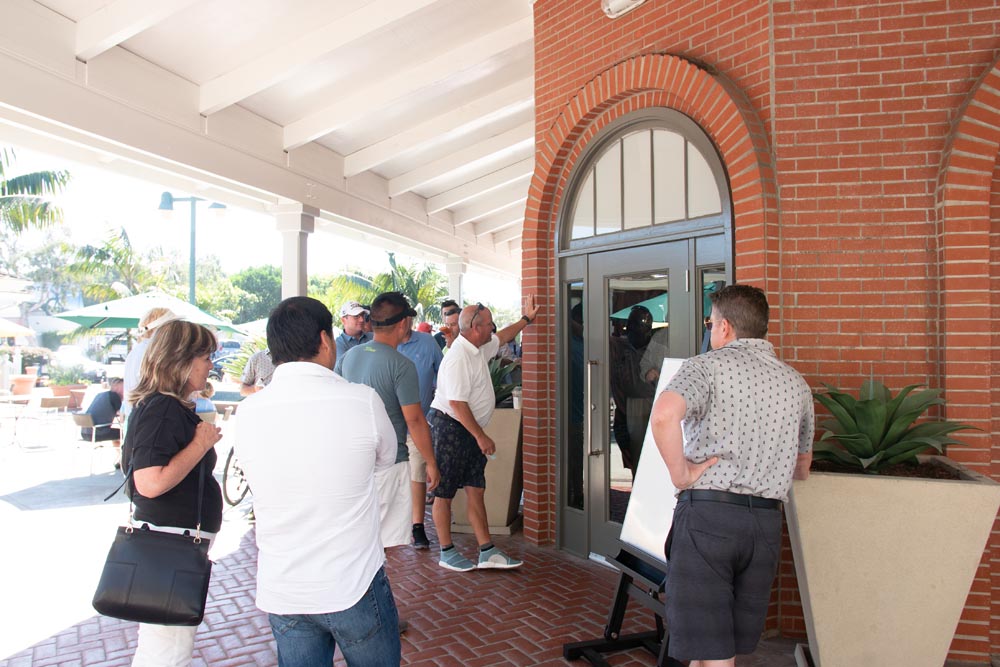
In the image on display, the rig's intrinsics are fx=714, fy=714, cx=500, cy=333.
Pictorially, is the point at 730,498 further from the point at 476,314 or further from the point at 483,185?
the point at 483,185

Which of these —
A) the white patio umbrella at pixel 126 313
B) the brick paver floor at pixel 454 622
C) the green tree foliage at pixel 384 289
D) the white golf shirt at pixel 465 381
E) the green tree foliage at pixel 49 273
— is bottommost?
the brick paver floor at pixel 454 622

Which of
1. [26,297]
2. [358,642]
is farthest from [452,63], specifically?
[26,297]

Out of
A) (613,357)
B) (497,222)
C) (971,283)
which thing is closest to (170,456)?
(613,357)

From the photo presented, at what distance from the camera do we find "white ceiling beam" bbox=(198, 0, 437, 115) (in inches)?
221

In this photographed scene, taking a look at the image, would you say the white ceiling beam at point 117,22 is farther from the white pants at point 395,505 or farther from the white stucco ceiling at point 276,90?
the white pants at point 395,505

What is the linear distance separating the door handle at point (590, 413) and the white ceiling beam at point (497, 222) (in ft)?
28.6

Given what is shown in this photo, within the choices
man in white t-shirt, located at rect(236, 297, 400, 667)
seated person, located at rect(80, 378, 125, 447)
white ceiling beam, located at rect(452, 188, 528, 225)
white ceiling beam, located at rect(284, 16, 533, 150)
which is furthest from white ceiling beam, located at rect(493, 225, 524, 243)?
man in white t-shirt, located at rect(236, 297, 400, 667)

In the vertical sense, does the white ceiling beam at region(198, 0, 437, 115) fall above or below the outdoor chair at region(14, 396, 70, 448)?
above

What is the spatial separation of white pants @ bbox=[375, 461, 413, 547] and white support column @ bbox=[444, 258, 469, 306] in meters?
10.3

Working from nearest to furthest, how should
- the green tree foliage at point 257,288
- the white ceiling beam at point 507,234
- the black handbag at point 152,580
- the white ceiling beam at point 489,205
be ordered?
the black handbag at point 152,580 < the white ceiling beam at point 489,205 < the white ceiling beam at point 507,234 < the green tree foliage at point 257,288

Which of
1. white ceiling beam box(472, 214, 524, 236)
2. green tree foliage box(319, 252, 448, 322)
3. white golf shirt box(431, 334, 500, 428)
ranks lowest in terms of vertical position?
white golf shirt box(431, 334, 500, 428)

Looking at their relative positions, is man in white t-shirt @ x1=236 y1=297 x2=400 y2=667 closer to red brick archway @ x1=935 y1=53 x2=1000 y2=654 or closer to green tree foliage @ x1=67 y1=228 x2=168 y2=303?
red brick archway @ x1=935 y1=53 x2=1000 y2=654

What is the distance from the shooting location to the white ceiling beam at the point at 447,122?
776cm

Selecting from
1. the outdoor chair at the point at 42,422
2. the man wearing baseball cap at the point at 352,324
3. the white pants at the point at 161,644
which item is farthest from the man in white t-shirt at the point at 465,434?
the outdoor chair at the point at 42,422
